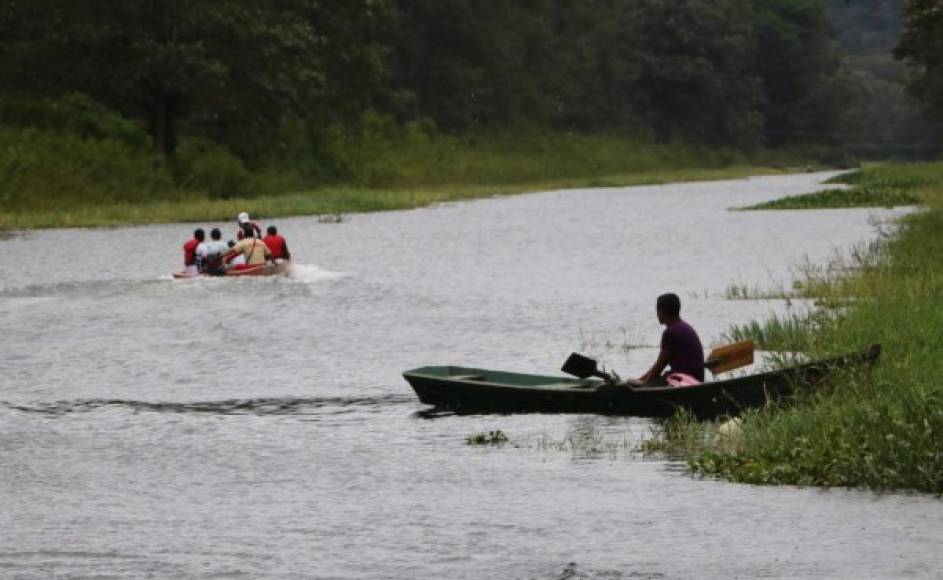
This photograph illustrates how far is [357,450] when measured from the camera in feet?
55.2

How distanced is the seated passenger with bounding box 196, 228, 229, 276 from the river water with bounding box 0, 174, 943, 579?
419 millimetres

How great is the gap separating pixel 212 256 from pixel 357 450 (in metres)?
19.2

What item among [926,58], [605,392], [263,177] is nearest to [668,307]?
[605,392]

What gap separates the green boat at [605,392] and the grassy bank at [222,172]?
3435 cm

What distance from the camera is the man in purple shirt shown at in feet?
57.9

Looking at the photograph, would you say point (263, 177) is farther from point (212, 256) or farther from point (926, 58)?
point (926, 58)

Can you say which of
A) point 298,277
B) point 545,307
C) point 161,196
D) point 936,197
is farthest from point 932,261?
point 161,196

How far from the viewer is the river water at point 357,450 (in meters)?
12.4

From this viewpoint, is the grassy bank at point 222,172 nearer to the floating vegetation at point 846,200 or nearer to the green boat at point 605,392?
the floating vegetation at point 846,200

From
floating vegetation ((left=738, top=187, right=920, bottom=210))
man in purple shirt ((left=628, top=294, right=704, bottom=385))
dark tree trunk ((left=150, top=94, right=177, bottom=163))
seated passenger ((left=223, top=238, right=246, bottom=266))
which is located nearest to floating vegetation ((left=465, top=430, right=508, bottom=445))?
man in purple shirt ((left=628, top=294, right=704, bottom=385))

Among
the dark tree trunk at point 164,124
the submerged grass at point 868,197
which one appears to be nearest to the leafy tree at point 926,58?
the submerged grass at point 868,197

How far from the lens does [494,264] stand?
40625 mm

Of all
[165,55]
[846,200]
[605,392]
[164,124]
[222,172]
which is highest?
[165,55]

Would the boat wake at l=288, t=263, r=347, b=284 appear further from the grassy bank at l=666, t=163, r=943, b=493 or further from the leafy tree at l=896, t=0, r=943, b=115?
the leafy tree at l=896, t=0, r=943, b=115
